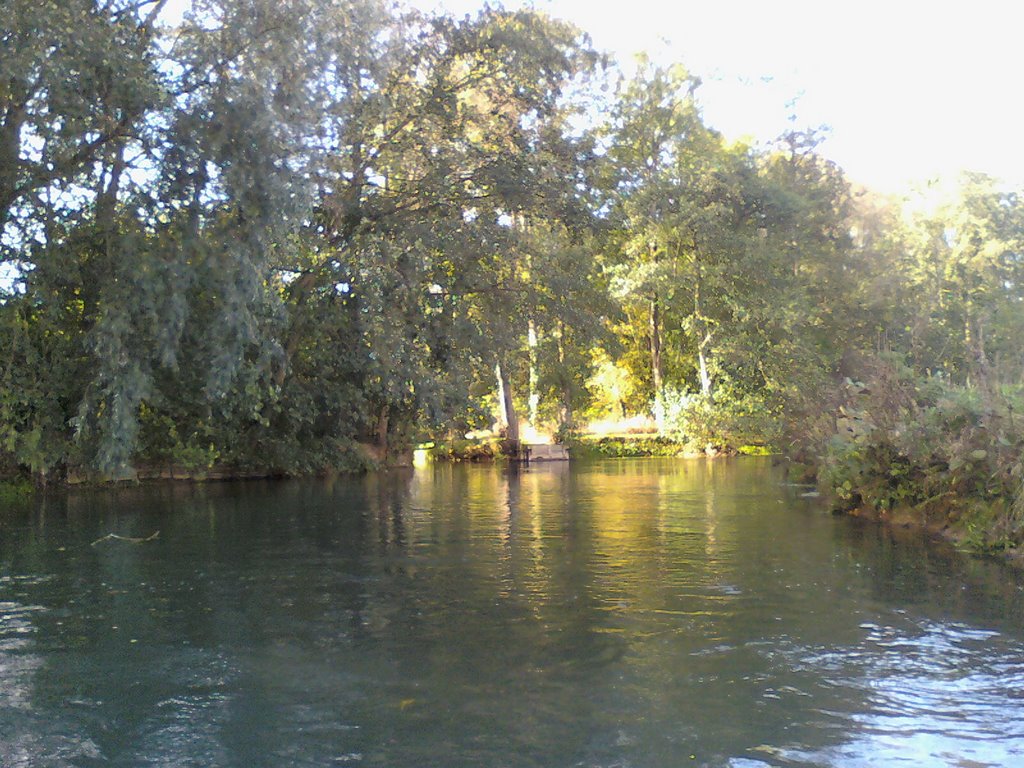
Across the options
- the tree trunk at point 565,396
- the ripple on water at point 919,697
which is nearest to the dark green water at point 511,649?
the ripple on water at point 919,697

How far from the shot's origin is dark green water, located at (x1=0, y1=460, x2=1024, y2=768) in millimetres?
5121

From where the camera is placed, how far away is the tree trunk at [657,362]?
140 ft

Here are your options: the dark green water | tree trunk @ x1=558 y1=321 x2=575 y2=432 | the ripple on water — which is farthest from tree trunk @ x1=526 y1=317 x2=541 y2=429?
the ripple on water

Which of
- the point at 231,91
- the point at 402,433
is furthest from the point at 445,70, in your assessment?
the point at 402,433

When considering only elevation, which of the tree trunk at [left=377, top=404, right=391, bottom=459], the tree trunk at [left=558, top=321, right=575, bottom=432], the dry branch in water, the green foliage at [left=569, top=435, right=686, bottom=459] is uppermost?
the tree trunk at [left=558, top=321, right=575, bottom=432]

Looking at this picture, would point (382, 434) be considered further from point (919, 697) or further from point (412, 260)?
point (919, 697)

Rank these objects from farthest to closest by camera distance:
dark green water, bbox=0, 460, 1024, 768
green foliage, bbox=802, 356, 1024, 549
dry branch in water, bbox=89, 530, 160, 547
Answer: dry branch in water, bbox=89, 530, 160, 547, green foliage, bbox=802, 356, 1024, 549, dark green water, bbox=0, 460, 1024, 768

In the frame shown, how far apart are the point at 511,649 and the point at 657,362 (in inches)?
1528

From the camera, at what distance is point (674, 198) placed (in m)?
41.2

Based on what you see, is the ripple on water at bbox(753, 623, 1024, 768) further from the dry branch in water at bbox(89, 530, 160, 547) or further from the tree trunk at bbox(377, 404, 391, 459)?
the tree trunk at bbox(377, 404, 391, 459)

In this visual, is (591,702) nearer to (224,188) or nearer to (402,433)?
(224,188)

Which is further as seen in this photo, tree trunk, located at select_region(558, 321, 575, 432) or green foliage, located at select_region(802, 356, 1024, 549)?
tree trunk, located at select_region(558, 321, 575, 432)

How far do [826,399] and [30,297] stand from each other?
15999 mm

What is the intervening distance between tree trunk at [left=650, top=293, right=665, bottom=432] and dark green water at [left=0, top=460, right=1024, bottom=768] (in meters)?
28.7
